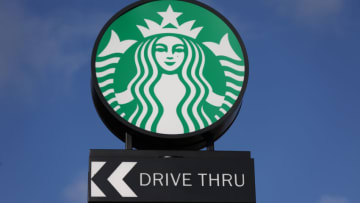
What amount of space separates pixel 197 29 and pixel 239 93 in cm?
143

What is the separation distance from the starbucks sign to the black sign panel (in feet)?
1.51

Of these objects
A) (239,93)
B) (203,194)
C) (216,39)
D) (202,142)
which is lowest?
(203,194)

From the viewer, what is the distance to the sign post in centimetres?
1162

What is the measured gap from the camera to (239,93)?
40.6 feet

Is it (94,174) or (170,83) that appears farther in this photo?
(170,83)

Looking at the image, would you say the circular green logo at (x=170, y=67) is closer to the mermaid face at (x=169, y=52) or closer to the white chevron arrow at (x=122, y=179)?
the mermaid face at (x=169, y=52)

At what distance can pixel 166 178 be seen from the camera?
11.7 metres

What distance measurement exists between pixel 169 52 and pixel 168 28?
1.59 ft

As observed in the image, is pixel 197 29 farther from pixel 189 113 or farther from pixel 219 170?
pixel 219 170

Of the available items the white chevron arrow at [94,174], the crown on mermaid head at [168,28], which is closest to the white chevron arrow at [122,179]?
the white chevron arrow at [94,174]

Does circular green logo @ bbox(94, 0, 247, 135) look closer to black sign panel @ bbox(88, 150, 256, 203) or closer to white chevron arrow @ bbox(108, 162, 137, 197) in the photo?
black sign panel @ bbox(88, 150, 256, 203)

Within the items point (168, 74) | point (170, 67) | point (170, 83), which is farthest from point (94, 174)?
point (170, 67)

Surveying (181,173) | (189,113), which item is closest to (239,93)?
(189,113)

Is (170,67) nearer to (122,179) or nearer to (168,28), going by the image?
(168,28)
